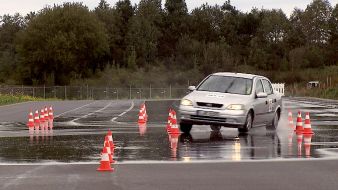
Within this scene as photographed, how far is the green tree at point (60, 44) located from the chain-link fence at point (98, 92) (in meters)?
10.9

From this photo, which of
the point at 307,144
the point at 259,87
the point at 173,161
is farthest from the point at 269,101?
the point at 173,161

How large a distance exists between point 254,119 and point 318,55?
82.8 metres

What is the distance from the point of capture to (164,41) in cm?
10594

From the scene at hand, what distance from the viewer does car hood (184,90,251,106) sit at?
1883 cm

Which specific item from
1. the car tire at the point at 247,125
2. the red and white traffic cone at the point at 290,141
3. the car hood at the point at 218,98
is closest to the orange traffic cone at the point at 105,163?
the red and white traffic cone at the point at 290,141

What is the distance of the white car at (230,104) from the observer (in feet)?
61.3

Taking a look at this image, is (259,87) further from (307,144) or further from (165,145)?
(165,145)

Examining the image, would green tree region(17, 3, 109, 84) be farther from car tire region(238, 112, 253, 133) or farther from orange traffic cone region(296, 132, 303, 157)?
orange traffic cone region(296, 132, 303, 157)

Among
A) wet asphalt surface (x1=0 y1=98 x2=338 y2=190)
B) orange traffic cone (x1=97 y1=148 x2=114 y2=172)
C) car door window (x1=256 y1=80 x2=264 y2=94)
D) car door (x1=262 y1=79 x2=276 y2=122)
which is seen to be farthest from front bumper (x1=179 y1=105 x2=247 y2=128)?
orange traffic cone (x1=97 y1=148 x2=114 y2=172)

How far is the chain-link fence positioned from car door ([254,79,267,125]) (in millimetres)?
53388

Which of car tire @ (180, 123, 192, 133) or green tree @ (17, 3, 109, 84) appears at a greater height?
green tree @ (17, 3, 109, 84)

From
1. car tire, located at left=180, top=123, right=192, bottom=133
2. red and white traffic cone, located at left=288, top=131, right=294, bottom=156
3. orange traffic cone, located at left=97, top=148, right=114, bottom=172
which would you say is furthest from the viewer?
car tire, located at left=180, top=123, right=192, bottom=133

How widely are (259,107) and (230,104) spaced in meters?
1.61

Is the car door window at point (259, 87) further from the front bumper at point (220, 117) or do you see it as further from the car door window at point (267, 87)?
the front bumper at point (220, 117)
